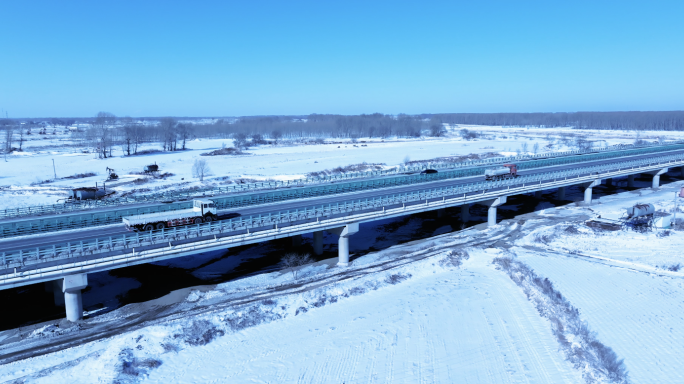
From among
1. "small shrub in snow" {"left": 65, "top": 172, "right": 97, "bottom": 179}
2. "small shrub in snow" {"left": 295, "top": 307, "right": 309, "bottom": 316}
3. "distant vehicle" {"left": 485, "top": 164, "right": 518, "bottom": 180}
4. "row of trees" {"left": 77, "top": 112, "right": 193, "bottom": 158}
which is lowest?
"small shrub in snow" {"left": 295, "top": 307, "right": 309, "bottom": 316}

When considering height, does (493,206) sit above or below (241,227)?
below

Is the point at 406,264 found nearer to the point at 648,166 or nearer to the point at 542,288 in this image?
the point at 542,288

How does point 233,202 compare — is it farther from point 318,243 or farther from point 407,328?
point 407,328

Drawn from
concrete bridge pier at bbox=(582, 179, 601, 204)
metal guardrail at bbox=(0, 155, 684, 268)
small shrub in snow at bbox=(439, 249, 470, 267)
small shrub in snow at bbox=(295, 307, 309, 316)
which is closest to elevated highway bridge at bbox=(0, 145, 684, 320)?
metal guardrail at bbox=(0, 155, 684, 268)

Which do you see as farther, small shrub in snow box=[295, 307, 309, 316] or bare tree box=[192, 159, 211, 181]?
bare tree box=[192, 159, 211, 181]

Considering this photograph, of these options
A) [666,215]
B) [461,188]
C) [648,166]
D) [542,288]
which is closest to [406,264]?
[542,288]

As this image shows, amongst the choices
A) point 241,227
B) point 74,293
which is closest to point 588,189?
point 241,227

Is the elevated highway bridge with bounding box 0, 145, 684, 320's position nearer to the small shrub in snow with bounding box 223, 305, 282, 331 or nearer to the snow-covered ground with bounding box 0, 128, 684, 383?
the snow-covered ground with bounding box 0, 128, 684, 383
